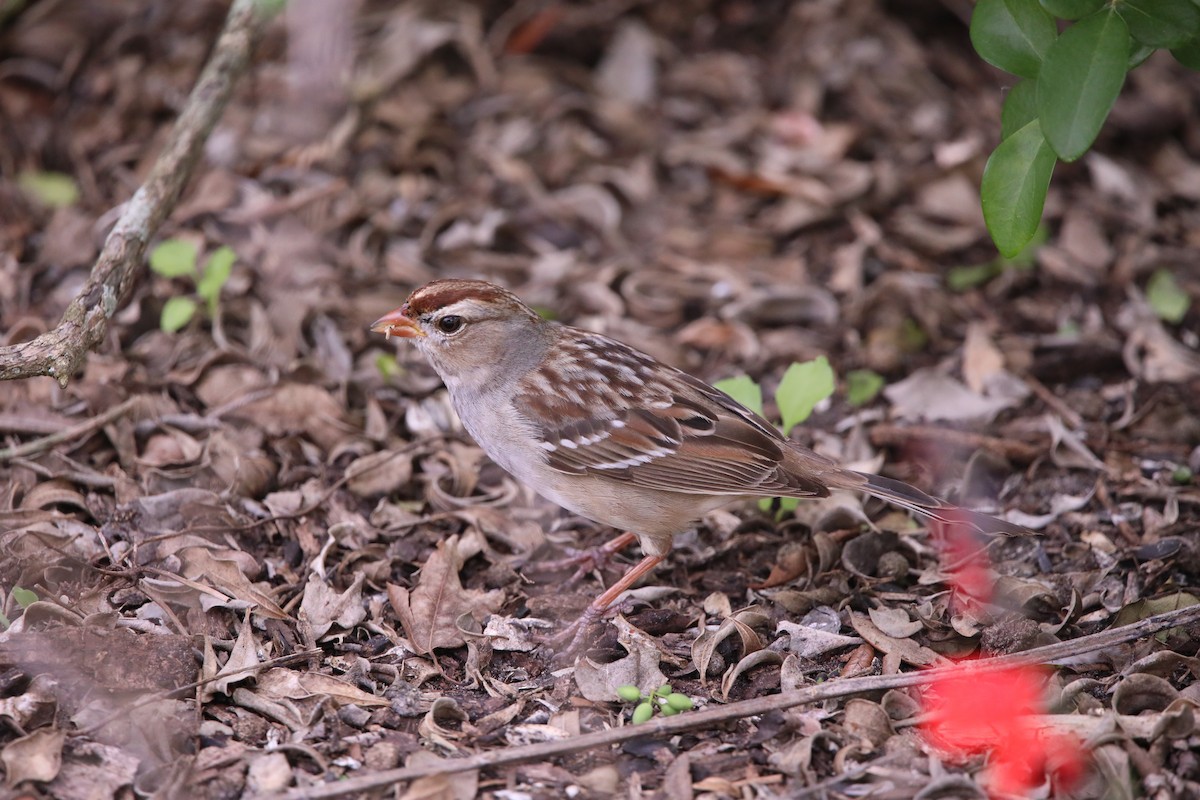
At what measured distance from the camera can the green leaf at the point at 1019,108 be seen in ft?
13.6

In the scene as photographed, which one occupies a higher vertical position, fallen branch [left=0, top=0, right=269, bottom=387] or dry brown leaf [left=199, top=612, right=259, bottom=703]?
fallen branch [left=0, top=0, right=269, bottom=387]

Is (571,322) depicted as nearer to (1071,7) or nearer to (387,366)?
(387,366)

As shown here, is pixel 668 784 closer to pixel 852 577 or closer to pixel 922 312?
pixel 852 577

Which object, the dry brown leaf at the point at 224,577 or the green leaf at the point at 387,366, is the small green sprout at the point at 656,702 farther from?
the green leaf at the point at 387,366

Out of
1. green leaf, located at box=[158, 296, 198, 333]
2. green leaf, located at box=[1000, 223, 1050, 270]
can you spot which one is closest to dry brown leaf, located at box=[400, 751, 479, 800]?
green leaf, located at box=[158, 296, 198, 333]

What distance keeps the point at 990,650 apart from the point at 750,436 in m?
1.27

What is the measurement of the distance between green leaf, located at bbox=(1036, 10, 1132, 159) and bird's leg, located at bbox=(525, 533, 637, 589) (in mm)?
2560

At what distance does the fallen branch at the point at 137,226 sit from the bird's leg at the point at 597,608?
2070mm

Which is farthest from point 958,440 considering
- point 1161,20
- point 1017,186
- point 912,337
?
point 1161,20

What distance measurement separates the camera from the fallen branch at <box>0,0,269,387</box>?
172 inches

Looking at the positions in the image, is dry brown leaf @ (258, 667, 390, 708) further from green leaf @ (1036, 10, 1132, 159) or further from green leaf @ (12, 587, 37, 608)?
green leaf @ (1036, 10, 1132, 159)

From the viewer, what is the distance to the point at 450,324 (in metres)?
5.36

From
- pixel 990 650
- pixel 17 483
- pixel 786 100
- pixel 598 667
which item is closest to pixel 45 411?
pixel 17 483

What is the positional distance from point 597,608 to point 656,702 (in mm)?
637
